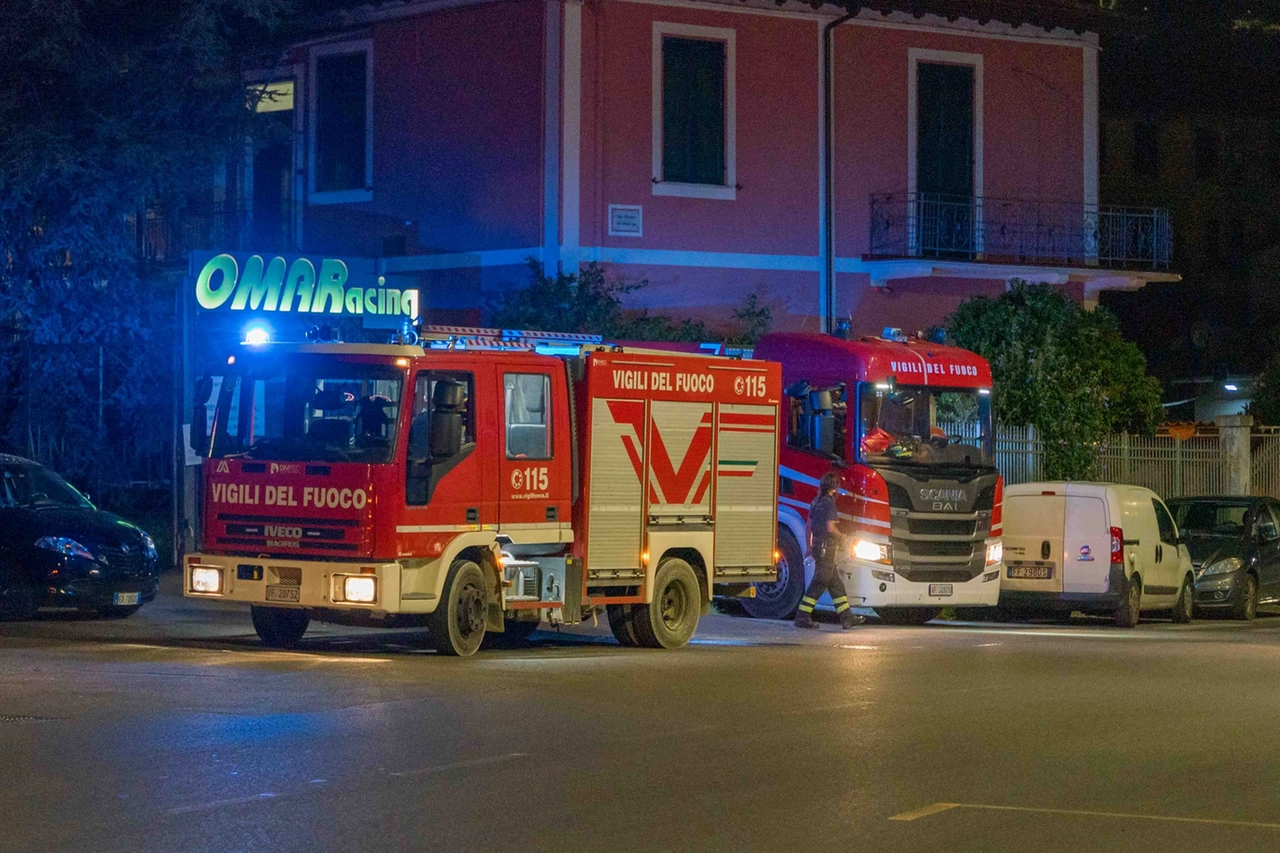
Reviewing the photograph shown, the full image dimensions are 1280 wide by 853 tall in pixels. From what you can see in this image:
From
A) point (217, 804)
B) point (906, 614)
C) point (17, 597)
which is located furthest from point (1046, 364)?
point (217, 804)

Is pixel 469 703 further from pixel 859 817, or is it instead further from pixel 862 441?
pixel 862 441

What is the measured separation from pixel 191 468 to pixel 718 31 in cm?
1042

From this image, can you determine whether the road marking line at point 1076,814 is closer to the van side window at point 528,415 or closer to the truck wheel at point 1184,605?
the van side window at point 528,415

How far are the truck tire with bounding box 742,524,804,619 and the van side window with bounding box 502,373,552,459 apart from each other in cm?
494

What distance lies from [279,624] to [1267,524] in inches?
552

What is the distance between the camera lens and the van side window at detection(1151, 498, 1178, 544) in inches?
864

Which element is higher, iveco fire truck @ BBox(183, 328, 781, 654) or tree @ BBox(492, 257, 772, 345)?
tree @ BBox(492, 257, 772, 345)

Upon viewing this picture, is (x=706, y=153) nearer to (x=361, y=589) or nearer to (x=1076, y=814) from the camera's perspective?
(x=361, y=589)

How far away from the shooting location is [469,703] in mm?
12047

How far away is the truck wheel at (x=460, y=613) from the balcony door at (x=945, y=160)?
48.5 feet

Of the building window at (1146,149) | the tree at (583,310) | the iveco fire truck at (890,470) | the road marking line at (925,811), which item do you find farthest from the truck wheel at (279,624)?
the building window at (1146,149)

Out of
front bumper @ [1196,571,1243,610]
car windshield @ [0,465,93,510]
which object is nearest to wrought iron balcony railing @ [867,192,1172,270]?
front bumper @ [1196,571,1243,610]

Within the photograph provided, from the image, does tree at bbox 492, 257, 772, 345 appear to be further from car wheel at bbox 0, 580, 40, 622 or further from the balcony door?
car wheel at bbox 0, 580, 40, 622

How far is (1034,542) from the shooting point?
21203 millimetres
